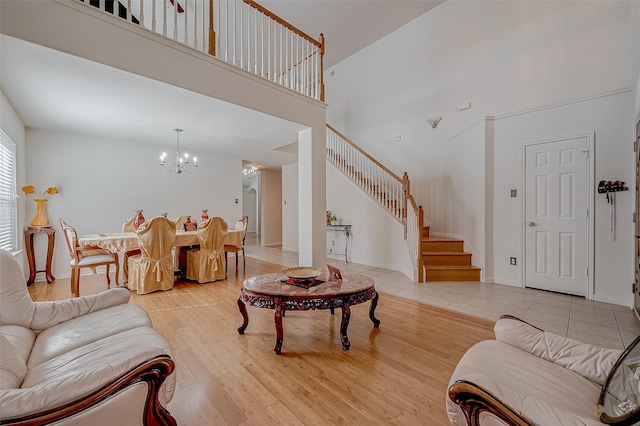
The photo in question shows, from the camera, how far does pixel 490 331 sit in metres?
2.61

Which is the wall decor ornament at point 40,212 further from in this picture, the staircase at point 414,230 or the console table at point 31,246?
the staircase at point 414,230

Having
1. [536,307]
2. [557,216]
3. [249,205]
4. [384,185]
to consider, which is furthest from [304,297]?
[249,205]

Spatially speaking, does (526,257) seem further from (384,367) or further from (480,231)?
(384,367)

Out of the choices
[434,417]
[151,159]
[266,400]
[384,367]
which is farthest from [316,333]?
[151,159]

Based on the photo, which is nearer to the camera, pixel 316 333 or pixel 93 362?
pixel 93 362

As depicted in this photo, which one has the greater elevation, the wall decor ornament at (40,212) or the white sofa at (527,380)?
the wall decor ornament at (40,212)

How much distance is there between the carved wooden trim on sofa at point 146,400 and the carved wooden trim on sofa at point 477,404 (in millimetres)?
1175

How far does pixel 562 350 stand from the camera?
1.38m

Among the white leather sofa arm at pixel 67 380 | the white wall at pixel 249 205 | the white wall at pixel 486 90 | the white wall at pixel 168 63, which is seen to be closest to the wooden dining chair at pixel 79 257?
the white wall at pixel 168 63

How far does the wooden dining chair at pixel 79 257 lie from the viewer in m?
3.59

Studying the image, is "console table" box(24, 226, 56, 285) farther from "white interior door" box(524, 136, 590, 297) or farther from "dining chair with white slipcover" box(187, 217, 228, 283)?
"white interior door" box(524, 136, 590, 297)

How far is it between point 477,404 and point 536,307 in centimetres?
317

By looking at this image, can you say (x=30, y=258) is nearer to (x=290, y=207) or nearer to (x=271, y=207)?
(x=290, y=207)

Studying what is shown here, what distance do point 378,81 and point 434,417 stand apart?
24.2 feet
